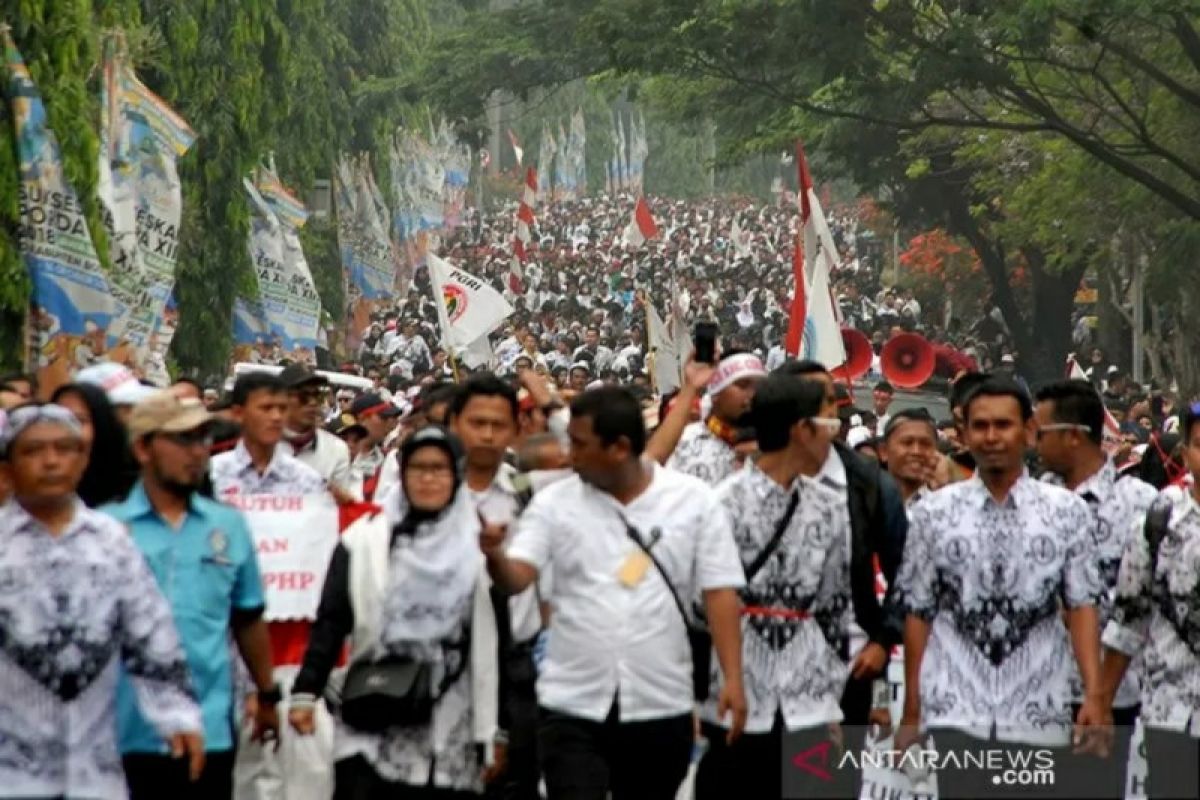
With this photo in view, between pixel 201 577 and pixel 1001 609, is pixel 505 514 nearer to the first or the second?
pixel 201 577

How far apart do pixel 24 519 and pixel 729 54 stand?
23106 millimetres

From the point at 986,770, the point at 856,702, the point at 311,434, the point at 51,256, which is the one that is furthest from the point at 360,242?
the point at 986,770

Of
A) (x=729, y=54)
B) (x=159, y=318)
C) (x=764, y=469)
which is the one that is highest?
(x=729, y=54)

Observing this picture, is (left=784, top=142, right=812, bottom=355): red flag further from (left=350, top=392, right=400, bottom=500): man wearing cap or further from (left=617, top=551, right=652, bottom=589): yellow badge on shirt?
(left=617, top=551, right=652, bottom=589): yellow badge on shirt

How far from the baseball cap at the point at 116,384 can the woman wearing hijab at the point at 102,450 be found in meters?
0.14

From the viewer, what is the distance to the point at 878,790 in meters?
10.2

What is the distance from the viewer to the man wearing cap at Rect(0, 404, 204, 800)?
23.4 feet

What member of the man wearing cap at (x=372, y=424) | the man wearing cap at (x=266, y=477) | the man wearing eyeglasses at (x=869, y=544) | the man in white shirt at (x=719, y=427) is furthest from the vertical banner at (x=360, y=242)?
the man wearing eyeglasses at (x=869, y=544)

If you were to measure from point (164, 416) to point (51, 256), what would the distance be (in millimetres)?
8988

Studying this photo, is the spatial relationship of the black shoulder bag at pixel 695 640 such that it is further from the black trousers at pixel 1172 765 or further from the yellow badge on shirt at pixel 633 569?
the black trousers at pixel 1172 765

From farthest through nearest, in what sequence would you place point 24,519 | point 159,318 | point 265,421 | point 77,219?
1. point 159,318
2. point 77,219
3. point 265,421
4. point 24,519

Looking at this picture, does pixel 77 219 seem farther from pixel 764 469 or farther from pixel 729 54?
pixel 729 54

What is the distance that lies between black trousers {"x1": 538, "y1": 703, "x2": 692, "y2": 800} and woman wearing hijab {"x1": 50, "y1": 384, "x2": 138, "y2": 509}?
54.3 inches

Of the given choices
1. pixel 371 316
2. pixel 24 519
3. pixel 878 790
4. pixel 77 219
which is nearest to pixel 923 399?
pixel 77 219
